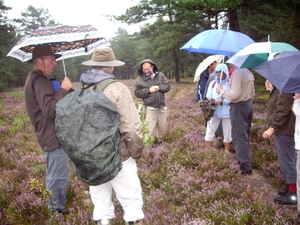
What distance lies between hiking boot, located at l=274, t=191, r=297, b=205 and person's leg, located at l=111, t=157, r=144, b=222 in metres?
2.52

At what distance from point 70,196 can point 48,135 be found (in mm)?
1832

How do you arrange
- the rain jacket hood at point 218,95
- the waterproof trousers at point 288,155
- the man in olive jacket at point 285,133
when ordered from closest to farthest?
the man in olive jacket at point 285,133 < the waterproof trousers at point 288,155 < the rain jacket hood at point 218,95

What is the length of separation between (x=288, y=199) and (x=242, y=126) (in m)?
1.52

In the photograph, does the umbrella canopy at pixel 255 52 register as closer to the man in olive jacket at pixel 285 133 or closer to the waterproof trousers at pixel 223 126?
the man in olive jacket at pixel 285 133

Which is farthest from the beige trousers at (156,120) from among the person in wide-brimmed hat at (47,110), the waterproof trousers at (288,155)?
the waterproof trousers at (288,155)

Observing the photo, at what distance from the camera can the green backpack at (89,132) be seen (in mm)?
2488

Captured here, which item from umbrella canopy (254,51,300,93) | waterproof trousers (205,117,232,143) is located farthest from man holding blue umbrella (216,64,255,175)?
umbrella canopy (254,51,300,93)

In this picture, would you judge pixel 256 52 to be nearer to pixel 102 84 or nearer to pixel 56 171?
pixel 102 84

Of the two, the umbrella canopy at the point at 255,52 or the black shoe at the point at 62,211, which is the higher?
the umbrella canopy at the point at 255,52

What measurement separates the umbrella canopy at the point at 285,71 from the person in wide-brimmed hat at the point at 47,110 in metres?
2.74

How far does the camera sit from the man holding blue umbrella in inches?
183

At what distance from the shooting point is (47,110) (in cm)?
311

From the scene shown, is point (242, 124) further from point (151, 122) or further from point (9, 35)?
point (9, 35)

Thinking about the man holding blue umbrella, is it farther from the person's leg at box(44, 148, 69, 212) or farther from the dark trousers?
the person's leg at box(44, 148, 69, 212)
